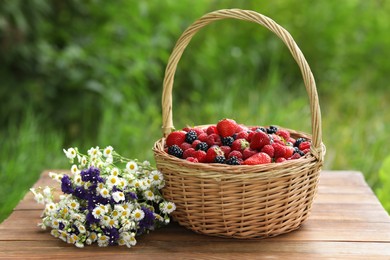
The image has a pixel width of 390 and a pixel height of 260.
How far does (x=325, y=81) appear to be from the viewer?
4945 mm

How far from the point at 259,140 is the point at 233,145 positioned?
8 centimetres

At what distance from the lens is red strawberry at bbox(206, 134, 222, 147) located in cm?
192

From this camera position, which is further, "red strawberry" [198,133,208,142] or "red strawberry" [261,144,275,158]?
"red strawberry" [198,133,208,142]

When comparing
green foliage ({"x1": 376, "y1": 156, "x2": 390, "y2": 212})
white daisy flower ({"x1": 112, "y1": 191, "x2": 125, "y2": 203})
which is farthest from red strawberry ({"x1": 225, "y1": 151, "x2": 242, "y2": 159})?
green foliage ({"x1": 376, "y1": 156, "x2": 390, "y2": 212})

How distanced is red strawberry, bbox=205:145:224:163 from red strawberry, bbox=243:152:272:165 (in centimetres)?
9

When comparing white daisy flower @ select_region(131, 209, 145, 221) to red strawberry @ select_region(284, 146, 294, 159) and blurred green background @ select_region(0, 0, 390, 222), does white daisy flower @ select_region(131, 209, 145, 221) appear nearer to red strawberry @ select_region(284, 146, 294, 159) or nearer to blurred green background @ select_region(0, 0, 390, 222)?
red strawberry @ select_region(284, 146, 294, 159)

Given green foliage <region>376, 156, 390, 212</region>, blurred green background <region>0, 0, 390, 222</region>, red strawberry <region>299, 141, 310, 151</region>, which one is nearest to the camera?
red strawberry <region>299, 141, 310, 151</region>

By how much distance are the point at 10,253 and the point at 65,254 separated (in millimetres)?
163

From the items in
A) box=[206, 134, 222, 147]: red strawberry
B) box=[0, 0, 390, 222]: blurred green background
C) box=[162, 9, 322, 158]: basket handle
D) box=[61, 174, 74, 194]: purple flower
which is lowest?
box=[0, 0, 390, 222]: blurred green background

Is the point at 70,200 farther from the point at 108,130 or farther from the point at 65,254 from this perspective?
the point at 108,130

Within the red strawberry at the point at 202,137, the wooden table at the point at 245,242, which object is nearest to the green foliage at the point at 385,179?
the wooden table at the point at 245,242

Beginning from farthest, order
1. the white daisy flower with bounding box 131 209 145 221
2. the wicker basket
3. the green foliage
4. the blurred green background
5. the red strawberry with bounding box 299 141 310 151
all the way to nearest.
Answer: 1. the blurred green background
2. the green foliage
3. the red strawberry with bounding box 299 141 310 151
4. the white daisy flower with bounding box 131 209 145 221
5. the wicker basket

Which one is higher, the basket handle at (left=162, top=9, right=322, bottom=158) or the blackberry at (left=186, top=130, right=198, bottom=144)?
the basket handle at (left=162, top=9, right=322, bottom=158)

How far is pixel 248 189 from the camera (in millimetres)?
1735
